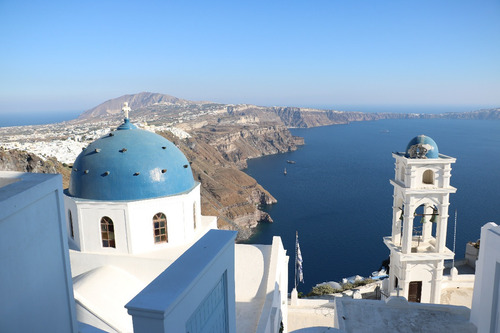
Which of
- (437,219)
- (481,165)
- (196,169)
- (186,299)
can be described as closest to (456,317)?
(437,219)

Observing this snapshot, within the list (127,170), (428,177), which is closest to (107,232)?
(127,170)

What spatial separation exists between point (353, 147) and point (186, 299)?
104 meters

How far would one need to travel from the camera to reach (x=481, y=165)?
228 ft

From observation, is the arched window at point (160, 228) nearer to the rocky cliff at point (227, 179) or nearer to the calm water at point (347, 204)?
the calm water at point (347, 204)

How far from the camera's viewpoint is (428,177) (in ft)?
42.5

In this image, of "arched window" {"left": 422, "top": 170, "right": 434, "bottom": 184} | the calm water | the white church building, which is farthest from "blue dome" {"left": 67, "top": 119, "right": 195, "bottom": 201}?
the calm water

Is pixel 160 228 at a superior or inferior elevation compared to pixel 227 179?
superior

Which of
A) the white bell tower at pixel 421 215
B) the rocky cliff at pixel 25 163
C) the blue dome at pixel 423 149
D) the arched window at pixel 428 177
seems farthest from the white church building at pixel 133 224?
the rocky cliff at pixel 25 163

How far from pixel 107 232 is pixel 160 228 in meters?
1.44

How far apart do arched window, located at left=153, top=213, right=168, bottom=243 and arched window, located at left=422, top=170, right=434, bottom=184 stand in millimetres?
9613

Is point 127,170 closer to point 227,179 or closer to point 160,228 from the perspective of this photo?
point 160,228

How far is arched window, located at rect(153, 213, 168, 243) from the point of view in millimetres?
9744

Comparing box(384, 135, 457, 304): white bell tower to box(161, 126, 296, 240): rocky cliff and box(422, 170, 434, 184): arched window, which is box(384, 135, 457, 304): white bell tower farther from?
box(161, 126, 296, 240): rocky cliff

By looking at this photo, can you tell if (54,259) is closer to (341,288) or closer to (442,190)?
(442,190)
